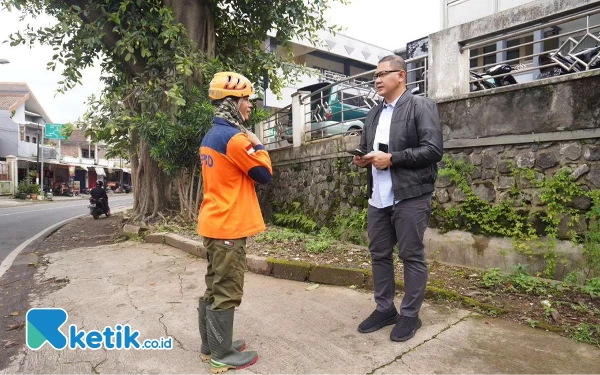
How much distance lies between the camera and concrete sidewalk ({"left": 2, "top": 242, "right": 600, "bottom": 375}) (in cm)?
253

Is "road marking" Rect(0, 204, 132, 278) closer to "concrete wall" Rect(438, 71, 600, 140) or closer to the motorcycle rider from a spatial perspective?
the motorcycle rider

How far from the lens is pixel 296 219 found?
799cm

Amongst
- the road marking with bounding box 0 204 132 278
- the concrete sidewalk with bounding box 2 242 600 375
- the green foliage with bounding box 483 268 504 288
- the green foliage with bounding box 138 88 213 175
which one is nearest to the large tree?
the green foliage with bounding box 138 88 213 175

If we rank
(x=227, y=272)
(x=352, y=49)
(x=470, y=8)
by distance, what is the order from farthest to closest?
(x=352, y=49) → (x=470, y=8) → (x=227, y=272)

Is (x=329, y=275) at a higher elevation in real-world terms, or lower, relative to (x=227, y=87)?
lower

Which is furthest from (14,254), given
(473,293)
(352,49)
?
(352,49)

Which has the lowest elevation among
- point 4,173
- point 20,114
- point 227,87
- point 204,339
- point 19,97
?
point 204,339

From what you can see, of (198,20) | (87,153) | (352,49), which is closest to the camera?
(198,20)

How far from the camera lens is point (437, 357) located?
2602mm

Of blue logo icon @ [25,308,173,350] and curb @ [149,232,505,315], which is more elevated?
curb @ [149,232,505,315]

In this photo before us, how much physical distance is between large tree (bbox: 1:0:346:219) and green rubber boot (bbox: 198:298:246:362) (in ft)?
16.8

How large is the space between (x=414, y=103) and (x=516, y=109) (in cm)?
221

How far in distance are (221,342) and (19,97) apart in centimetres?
3986

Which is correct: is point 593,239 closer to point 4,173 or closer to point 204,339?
point 204,339
